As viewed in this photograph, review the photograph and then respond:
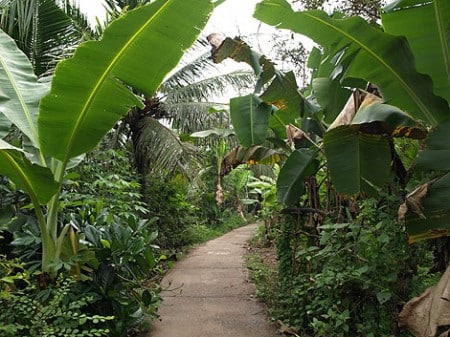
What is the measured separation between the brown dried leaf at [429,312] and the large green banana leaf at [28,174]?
8.39ft

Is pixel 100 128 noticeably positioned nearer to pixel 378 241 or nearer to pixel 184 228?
pixel 378 241

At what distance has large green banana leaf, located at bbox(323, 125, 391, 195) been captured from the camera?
2.72 m

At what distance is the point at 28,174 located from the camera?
3020mm

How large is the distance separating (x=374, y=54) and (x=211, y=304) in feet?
12.6

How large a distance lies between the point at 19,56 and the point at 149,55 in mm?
1559

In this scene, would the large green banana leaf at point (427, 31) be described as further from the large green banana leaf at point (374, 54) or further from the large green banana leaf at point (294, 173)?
the large green banana leaf at point (294, 173)

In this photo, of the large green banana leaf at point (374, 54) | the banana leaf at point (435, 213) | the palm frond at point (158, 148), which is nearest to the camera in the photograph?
the banana leaf at point (435, 213)

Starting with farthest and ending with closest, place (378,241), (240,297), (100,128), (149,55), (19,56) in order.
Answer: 1. (240,297)
2. (19,56)
3. (100,128)
4. (149,55)
5. (378,241)

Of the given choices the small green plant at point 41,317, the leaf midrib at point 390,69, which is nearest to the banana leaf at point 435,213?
the leaf midrib at point 390,69

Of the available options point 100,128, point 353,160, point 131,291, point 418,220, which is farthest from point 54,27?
point 418,220

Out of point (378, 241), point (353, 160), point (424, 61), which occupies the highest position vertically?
point (424, 61)

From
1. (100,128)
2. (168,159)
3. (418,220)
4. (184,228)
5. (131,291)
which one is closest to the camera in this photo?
(418,220)

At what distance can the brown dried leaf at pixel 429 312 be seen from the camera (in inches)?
78.2

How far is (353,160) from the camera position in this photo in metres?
2.83
